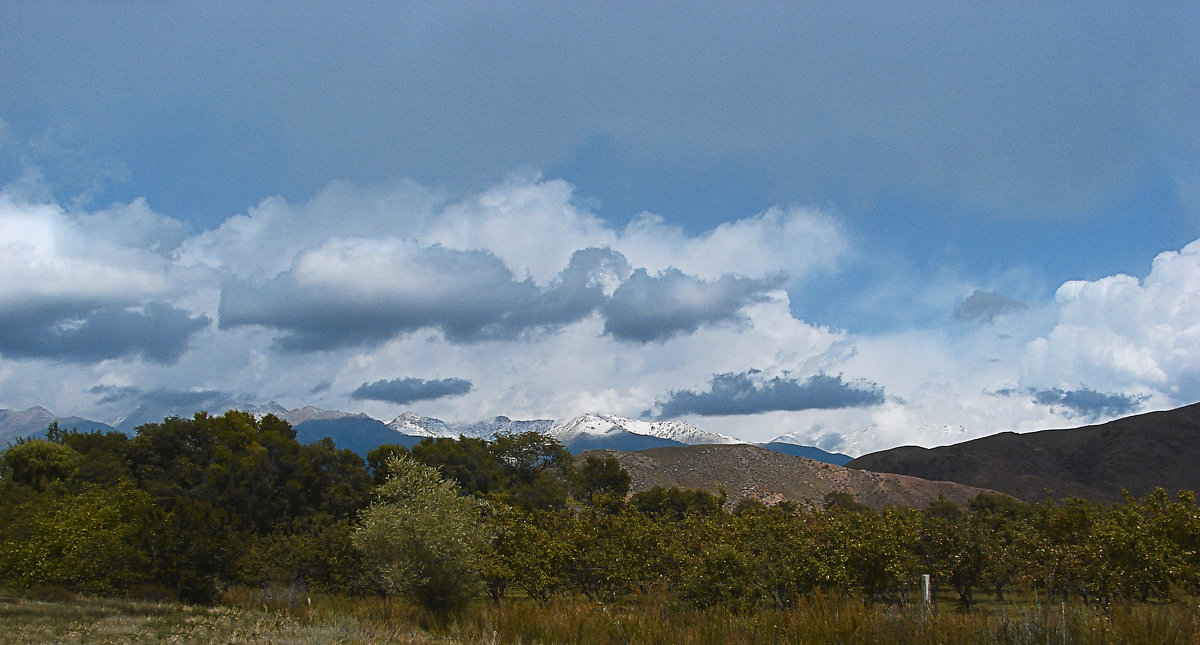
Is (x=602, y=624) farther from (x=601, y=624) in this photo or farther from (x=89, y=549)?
(x=89, y=549)

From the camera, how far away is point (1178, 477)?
166625mm

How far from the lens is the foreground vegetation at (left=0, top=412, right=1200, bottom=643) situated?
744 inches

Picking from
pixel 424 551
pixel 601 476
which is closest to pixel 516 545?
pixel 424 551

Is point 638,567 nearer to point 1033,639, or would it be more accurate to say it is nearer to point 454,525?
point 454,525

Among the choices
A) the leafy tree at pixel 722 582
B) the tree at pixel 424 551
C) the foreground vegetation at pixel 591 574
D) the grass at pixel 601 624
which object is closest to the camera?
the grass at pixel 601 624

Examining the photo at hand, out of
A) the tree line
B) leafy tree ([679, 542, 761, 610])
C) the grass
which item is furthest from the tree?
leafy tree ([679, 542, 761, 610])

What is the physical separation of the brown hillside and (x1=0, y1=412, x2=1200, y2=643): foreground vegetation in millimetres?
87439

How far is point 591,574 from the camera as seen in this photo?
34.3 meters

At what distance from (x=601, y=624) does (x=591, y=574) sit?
13430 mm

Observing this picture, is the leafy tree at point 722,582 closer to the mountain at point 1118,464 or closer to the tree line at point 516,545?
the tree line at point 516,545

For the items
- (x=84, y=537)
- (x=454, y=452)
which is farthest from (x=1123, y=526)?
(x=454, y=452)

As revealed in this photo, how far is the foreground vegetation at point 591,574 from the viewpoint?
18.9m

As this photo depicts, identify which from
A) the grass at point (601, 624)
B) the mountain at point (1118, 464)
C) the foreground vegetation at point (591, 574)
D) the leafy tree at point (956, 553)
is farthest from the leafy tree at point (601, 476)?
the mountain at point (1118, 464)

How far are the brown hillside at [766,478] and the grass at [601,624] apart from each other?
108704mm
